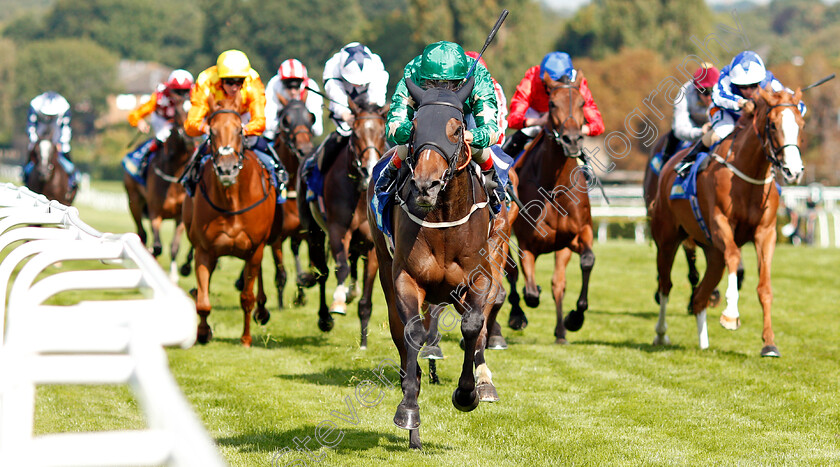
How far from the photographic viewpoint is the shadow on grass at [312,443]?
5066 millimetres

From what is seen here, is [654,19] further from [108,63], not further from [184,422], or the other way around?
[184,422]

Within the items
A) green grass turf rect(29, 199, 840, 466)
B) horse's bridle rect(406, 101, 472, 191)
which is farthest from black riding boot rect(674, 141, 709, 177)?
horse's bridle rect(406, 101, 472, 191)

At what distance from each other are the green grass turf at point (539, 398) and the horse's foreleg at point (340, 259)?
46cm

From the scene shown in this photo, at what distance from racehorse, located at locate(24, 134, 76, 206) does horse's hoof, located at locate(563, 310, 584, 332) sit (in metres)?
7.57

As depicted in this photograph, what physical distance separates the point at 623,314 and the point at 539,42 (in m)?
44.3

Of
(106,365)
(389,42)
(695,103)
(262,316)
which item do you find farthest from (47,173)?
(389,42)

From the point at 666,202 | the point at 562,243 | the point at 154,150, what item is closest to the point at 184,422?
the point at 562,243

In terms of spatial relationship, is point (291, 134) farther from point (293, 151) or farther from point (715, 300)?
point (715, 300)

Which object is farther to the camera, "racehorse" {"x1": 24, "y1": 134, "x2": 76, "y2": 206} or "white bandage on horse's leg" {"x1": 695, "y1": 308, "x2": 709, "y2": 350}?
"racehorse" {"x1": 24, "y1": 134, "x2": 76, "y2": 206}

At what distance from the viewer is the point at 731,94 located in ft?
28.6

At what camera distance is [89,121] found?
78250 mm

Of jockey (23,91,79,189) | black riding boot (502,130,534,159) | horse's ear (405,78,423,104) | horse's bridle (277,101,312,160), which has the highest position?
horse's ear (405,78,423,104)

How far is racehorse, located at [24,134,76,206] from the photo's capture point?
13305 millimetres

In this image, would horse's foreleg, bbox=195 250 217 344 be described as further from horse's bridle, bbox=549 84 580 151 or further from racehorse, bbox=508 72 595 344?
horse's bridle, bbox=549 84 580 151
